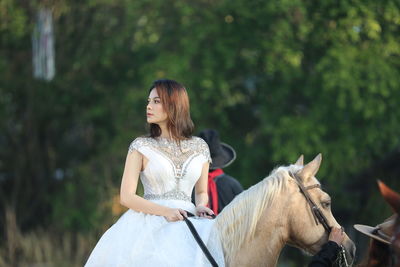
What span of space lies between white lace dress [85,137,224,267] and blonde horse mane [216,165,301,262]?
0.06 meters

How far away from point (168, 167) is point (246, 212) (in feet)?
1.80

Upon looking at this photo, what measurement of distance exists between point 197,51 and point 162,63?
0.62 meters

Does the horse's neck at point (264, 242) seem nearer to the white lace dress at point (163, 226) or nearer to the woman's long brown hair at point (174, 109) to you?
the white lace dress at point (163, 226)

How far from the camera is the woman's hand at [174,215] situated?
4.37m

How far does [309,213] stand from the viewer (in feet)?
14.0

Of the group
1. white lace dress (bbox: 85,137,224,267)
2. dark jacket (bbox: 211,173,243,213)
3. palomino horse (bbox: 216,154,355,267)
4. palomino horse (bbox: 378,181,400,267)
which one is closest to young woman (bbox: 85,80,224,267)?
white lace dress (bbox: 85,137,224,267)

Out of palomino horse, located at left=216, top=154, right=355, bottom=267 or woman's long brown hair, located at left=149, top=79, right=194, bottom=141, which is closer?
palomino horse, located at left=216, top=154, right=355, bottom=267

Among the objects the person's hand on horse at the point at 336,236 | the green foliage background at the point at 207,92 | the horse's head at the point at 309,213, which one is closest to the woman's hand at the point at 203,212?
the horse's head at the point at 309,213

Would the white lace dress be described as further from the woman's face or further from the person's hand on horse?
the person's hand on horse

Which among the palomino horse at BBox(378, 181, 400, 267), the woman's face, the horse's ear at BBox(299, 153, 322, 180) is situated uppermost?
the woman's face

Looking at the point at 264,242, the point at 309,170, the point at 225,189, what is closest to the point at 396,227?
the point at 309,170

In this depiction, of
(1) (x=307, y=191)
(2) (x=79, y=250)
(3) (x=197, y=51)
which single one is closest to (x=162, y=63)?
(3) (x=197, y=51)

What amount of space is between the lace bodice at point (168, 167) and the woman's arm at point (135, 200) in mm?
69

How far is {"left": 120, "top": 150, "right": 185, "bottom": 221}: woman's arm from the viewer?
14.4 ft
